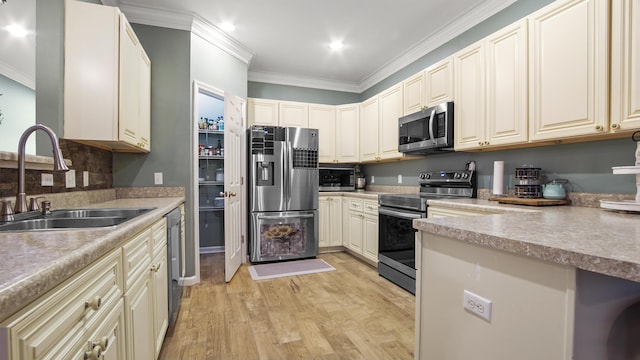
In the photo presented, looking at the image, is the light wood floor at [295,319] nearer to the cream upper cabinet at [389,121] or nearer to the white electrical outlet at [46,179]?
the white electrical outlet at [46,179]

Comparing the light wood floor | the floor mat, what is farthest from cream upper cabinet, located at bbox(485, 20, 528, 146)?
the floor mat

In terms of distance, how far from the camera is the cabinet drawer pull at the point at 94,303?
761 millimetres

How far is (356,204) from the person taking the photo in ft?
12.3

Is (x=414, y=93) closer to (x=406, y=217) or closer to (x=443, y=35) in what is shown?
(x=443, y=35)

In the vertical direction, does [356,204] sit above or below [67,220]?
below

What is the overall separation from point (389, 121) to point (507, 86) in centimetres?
153

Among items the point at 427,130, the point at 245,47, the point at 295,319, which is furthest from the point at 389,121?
the point at 295,319

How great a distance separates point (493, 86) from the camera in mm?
2262

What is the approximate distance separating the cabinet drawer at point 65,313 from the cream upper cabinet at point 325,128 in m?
3.53

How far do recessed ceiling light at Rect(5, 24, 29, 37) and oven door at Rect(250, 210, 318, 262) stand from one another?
97.2 inches

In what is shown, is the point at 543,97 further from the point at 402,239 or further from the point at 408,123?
the point at 402,239

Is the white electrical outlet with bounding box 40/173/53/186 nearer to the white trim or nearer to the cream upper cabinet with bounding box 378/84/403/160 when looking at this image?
the white trim

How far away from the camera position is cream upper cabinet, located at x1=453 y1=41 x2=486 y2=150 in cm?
237

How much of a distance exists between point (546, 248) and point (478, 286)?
27cm
